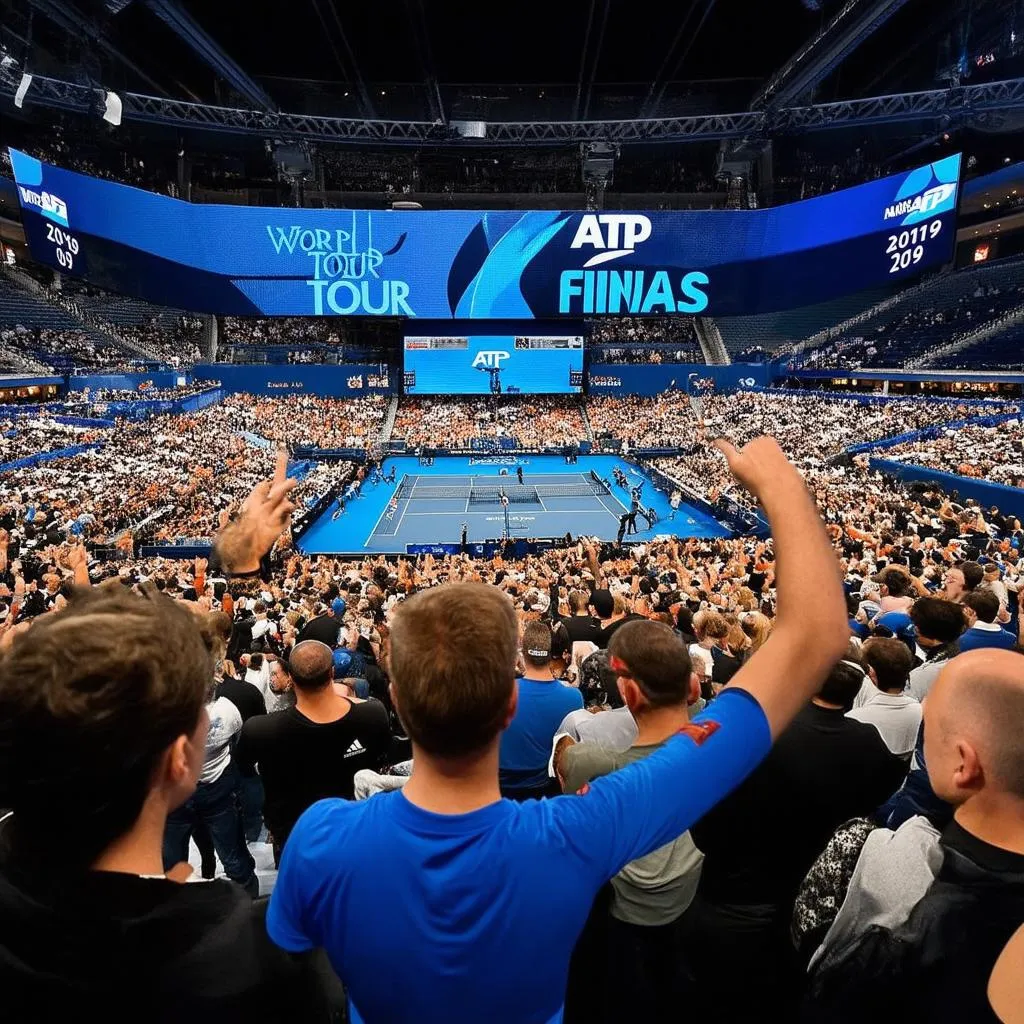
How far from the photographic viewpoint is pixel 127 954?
1197 millimetres

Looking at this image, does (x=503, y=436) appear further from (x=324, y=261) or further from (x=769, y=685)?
(x=769, y=685)

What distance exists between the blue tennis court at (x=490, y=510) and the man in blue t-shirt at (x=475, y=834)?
75.2 ft

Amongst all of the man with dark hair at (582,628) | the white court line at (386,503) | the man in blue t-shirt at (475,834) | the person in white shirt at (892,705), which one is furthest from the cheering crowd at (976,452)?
the man in blue t-shirt at (475,834)

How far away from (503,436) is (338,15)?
2668 centimetres

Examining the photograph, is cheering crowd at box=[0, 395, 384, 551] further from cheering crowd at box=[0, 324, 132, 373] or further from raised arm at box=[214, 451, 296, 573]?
raised arm at box=[214, 451, 296, 573]

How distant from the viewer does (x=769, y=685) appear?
64.9 inches

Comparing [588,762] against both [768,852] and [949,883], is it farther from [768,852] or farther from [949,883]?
[949,883]

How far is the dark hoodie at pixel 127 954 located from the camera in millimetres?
1168

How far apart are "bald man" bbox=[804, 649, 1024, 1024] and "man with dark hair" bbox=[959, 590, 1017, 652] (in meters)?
4.23

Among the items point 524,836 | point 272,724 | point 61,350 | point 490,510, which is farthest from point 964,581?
point 61,350

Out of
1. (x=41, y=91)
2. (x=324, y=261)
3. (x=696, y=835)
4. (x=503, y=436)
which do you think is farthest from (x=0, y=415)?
(x=696, y=835)

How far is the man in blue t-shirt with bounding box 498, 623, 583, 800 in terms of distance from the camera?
3.64 m

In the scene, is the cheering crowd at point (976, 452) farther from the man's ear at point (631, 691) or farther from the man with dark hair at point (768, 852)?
the man's ear at point (631, 691)

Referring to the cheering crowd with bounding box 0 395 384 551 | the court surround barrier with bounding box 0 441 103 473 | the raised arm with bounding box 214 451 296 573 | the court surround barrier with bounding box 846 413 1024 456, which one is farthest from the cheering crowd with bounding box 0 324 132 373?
the court surround barrier with bounding box 846 413 1024 456
